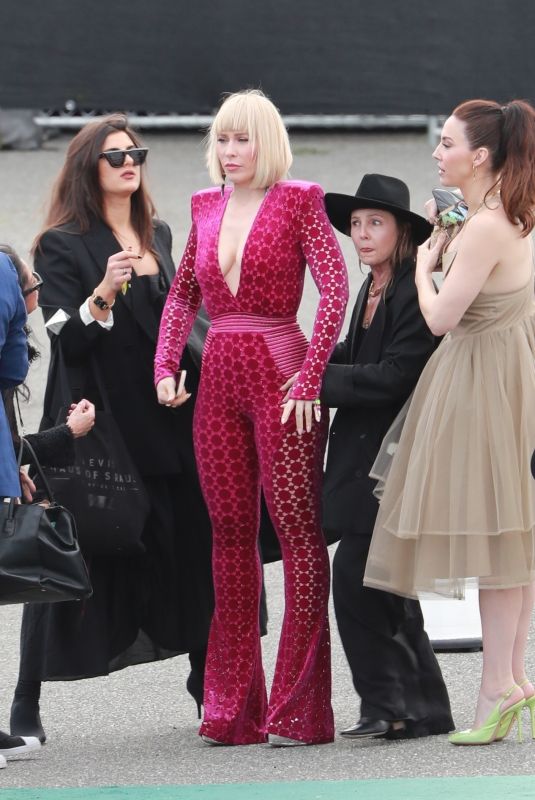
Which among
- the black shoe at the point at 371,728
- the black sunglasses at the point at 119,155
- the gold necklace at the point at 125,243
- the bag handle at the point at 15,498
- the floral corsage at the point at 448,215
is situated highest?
the black sunglasses at the point at 119,155

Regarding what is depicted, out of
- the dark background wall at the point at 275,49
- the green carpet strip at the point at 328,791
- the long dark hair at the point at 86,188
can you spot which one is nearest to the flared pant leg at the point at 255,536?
the green carpet strip at the point at 328,791

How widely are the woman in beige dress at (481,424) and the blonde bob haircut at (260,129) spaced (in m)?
0.48

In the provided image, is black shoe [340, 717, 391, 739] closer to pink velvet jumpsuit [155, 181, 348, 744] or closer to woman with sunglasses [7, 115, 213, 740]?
Answer: pink velvet jumpsuit [155, 181, 348, 744]

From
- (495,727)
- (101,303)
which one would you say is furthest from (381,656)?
(101,303)

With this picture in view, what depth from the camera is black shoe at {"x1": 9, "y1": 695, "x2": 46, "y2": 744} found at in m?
4.89

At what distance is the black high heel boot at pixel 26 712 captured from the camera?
4898mm

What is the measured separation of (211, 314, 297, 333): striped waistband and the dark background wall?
934cm

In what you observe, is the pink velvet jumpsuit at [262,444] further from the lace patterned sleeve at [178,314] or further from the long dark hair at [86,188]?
the long dark hair at [86,188]

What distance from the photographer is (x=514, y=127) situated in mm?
4402

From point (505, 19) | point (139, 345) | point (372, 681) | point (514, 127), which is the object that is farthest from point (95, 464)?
point (505, 19)

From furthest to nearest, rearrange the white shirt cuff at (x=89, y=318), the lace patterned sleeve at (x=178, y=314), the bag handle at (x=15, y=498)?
the white shirt cuff at (x=89, y=318) < the lace patterned sleeve at (x=178, y=314) < the bag handle at (x=15, y=498)

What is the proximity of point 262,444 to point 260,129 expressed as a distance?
2.99 ft

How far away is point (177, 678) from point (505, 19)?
9.17 m

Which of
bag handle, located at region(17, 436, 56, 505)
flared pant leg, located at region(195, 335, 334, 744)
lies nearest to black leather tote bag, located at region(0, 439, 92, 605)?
bag handle, located at region(17, 436, 56, 505)
